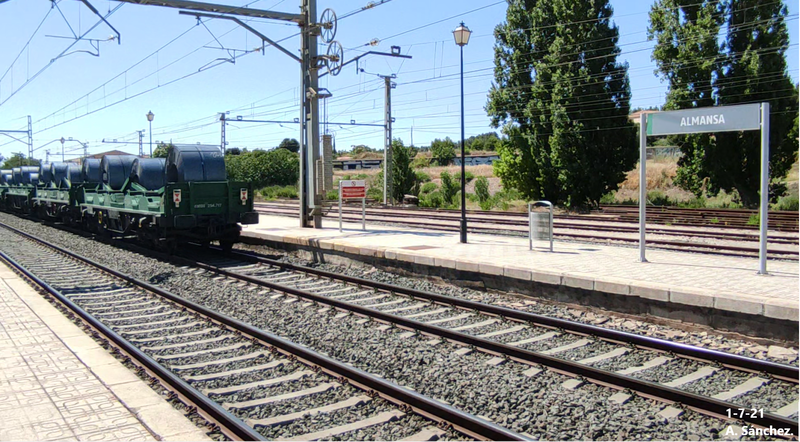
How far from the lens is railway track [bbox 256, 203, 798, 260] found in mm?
14250

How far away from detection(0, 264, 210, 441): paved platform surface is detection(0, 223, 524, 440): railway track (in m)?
0.30

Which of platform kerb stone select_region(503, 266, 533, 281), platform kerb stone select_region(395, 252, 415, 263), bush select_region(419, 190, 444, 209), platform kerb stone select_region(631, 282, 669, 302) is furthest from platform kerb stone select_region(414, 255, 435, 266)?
bush select_region(419, 190, 444, 209)

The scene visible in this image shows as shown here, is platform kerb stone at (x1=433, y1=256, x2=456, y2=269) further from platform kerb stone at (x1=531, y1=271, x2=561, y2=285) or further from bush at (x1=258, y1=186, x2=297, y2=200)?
bush at (x1=258, y1=186, x2=297, y2=200)

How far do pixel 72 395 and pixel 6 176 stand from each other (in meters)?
39.4

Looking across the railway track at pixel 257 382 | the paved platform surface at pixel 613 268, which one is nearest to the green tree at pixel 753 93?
the paved platform surface at pixel 613 268

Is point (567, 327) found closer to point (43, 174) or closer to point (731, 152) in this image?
point (731, 152)

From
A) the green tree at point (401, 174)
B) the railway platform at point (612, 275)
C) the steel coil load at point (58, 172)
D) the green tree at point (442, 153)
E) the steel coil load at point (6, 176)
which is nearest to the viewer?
the railway platform at point (612, 275)

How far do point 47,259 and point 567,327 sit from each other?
13715 mm

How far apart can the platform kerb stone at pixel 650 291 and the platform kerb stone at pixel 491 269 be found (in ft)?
7.98

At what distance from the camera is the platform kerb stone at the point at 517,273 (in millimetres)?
9977

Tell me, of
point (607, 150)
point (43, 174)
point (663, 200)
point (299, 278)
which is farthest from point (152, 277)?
point (663, 200)

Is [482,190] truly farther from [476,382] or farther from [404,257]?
[476,382]

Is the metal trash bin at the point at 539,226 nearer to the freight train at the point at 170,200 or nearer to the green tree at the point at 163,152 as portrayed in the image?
the freight train at the point at 170,200

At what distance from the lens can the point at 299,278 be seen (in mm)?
12523
